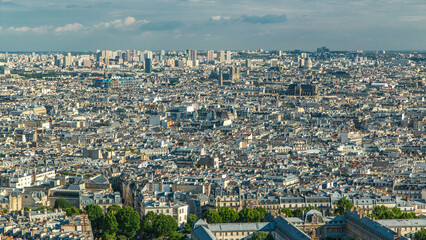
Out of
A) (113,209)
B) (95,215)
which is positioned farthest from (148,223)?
(113,209)

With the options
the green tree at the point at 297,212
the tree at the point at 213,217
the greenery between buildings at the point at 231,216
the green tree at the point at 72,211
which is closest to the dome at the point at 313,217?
the green tree at the point at 297,212

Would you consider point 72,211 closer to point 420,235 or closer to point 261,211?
point 261,211

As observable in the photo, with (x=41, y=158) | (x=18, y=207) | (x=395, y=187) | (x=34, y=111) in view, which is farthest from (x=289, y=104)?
(x=18, y=207)

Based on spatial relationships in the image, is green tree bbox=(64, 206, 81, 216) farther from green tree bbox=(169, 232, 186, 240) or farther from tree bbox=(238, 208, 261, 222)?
tree bbox=(238, 208, 261, 222)

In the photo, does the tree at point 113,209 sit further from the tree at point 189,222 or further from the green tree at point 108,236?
the tree at point 189,222

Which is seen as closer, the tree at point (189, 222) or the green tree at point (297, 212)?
the tree at point (189, 222)

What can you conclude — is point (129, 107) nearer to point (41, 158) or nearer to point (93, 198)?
point (41, 158)
